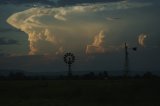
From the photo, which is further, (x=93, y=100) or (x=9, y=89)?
(x=9, y=89)

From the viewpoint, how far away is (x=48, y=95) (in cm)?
7712

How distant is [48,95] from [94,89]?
855 cm

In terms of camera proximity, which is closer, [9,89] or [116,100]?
[116,100]

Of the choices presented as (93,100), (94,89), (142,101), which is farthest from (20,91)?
(142,101)

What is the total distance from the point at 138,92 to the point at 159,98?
262 inches

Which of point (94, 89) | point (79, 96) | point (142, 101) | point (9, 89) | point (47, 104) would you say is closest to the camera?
point (47, 104)

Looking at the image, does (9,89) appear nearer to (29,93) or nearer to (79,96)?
(29,93)

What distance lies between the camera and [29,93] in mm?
80188

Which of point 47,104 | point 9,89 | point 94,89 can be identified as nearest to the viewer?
point 47,104

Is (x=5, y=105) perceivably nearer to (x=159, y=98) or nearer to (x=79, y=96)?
(x=79, y=96)

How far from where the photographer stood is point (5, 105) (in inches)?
2363

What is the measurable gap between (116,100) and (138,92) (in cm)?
811

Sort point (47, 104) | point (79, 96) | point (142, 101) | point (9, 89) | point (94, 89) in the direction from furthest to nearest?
point (9, 89) → point (94, 89) → point (79, 96) → point (142, 101) → point (47, 104)

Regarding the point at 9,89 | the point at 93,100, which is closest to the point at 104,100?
the point at 93,100
